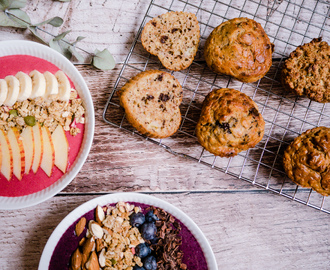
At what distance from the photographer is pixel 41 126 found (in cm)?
179

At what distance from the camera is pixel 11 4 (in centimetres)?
177

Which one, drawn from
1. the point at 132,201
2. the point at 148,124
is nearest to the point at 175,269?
the point at 132,201

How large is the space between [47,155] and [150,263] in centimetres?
92

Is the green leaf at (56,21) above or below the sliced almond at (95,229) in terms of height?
above

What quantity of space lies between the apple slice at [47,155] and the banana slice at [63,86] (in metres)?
0.25

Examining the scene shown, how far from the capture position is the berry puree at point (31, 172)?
1773 millimetres

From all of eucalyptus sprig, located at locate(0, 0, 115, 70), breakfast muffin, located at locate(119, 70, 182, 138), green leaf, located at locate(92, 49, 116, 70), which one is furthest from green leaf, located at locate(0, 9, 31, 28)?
breakfast muffin, located at locate(119, 70, 182, 138)

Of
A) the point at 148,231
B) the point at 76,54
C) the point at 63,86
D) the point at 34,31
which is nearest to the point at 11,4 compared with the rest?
A: the point at 34,31

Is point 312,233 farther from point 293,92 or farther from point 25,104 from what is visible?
point 25,104

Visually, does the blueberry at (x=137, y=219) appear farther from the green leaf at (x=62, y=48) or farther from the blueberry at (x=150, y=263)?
the green leaf at (x=62, y=48)

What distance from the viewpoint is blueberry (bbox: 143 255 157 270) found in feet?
5.79

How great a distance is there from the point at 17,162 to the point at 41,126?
26 centimetres

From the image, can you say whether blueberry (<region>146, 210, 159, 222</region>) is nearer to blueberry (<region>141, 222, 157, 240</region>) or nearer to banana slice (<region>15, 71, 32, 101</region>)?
blueberry (<region>141, 222, 157, 240</region>)

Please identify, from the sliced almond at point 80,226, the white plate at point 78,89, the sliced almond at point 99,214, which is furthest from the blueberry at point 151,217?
the white plate at point 78,89
